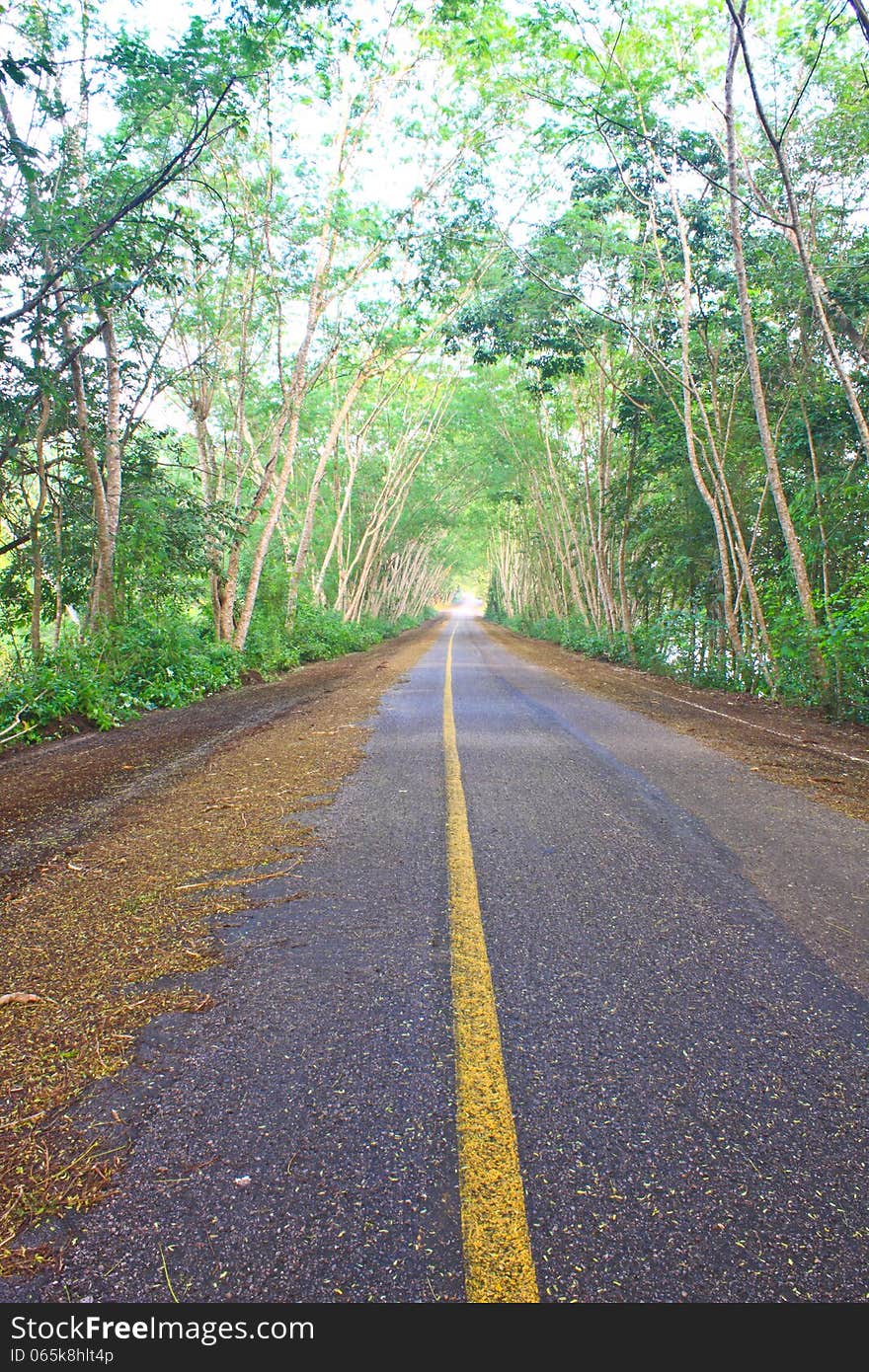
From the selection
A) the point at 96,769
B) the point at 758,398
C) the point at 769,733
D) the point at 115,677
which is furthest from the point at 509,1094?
the point at 758,398

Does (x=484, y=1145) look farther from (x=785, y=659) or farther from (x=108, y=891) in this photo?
(x=785, y=659)

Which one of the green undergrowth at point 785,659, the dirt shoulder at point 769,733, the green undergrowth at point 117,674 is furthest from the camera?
the green undergrowth at point 785,659

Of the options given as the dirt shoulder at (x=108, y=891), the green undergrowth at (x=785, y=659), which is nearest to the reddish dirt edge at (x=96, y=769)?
the dirt shoulder at (x=108, y=891)

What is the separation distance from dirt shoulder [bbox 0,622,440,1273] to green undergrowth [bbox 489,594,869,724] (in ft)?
21.2

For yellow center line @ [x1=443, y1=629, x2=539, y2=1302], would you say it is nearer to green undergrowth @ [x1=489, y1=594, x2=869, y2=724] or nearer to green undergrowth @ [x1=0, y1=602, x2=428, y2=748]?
green undergrowth @ [x1=0, y1=602, x2=428, y2=748]

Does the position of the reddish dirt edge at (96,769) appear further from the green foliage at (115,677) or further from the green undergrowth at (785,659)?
the green undergrowth at (785,659)

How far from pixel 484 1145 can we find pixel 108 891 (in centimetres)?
246

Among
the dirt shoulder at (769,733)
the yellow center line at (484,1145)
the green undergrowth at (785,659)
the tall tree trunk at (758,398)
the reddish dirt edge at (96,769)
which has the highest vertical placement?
the tall tree trunk at (758,398)

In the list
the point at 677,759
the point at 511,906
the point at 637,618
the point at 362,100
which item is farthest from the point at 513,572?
the point at 511,906

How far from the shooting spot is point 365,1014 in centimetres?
232

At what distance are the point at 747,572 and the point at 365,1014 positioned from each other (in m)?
11.3

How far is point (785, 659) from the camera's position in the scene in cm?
1043

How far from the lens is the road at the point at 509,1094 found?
1416mm

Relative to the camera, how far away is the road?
55.7 inches
